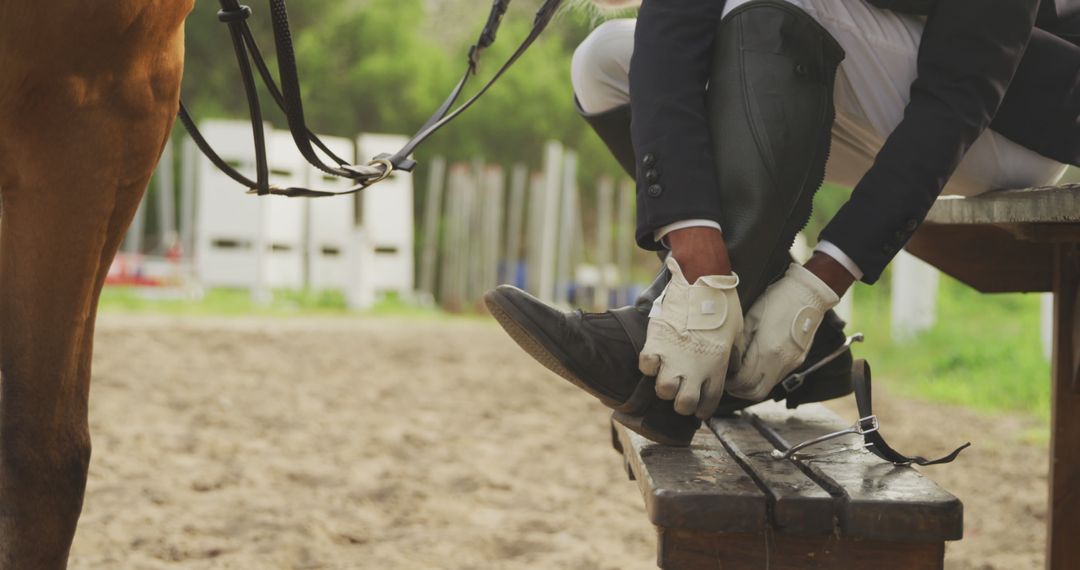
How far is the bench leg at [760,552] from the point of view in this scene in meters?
1.12

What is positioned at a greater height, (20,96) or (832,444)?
(20,96)

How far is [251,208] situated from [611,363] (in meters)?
11.5

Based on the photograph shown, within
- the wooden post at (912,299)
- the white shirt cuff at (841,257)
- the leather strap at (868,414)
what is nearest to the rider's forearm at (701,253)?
the white shirt cuff at (841,257)

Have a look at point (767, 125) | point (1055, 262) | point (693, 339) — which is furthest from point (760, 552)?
point (1055, 262)

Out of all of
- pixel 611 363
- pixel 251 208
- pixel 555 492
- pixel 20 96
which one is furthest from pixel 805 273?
pixel 251 208

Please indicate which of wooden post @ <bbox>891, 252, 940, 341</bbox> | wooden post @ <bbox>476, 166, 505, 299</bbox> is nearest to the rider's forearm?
wooden post @ <bbox>891, 252, 940, 341</bbox>

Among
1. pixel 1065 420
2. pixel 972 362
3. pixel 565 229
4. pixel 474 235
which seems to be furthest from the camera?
pixel 474 235

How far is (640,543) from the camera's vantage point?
252 cm

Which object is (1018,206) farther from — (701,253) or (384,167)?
(384,167)

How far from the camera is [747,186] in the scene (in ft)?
4.32

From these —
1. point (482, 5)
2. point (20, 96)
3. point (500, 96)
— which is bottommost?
point (20, 96)

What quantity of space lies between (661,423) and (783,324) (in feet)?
0.63

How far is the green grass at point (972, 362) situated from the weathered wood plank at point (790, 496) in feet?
12.0

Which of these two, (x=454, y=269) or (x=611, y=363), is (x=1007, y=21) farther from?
(x=454, y=269)
